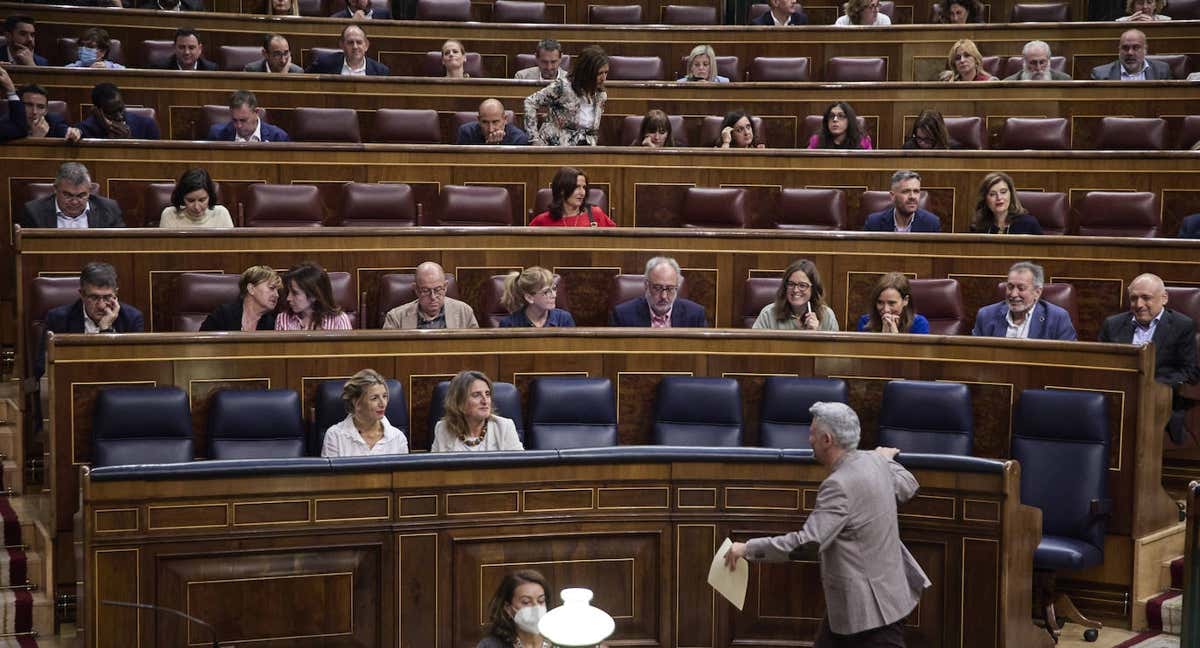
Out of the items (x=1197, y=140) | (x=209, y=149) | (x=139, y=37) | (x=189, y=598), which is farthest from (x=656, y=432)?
(x=139, y=37)

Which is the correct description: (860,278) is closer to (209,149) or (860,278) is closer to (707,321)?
(707,321)

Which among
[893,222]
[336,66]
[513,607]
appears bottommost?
[513,607]

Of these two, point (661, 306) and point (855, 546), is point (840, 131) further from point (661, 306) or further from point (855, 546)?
point (855, 546)

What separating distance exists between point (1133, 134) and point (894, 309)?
1.88 meters

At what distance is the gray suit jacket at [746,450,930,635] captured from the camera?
2729 millimetres

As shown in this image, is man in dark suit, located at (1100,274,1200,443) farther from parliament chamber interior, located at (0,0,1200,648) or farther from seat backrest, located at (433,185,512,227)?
seat backrest, located at (433,185,512,227)

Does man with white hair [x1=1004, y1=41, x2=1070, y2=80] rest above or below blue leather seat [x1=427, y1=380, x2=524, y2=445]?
above

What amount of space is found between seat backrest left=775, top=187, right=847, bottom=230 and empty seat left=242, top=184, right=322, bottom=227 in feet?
5.06

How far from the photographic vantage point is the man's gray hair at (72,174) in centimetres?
433

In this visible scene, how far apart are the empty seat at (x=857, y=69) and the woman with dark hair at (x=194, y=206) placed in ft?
9.26

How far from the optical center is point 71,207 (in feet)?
14.4

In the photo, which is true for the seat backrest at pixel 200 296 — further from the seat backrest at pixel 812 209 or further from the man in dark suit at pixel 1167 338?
the man in dark suit at pixel 1167 338

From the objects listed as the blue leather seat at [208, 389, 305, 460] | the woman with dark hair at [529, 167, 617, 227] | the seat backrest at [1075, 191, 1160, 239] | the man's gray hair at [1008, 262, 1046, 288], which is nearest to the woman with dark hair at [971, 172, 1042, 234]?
the seat backrest at [1075, 191, 1160, 239]

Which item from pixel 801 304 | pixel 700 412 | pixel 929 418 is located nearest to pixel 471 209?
pixel 801 304
